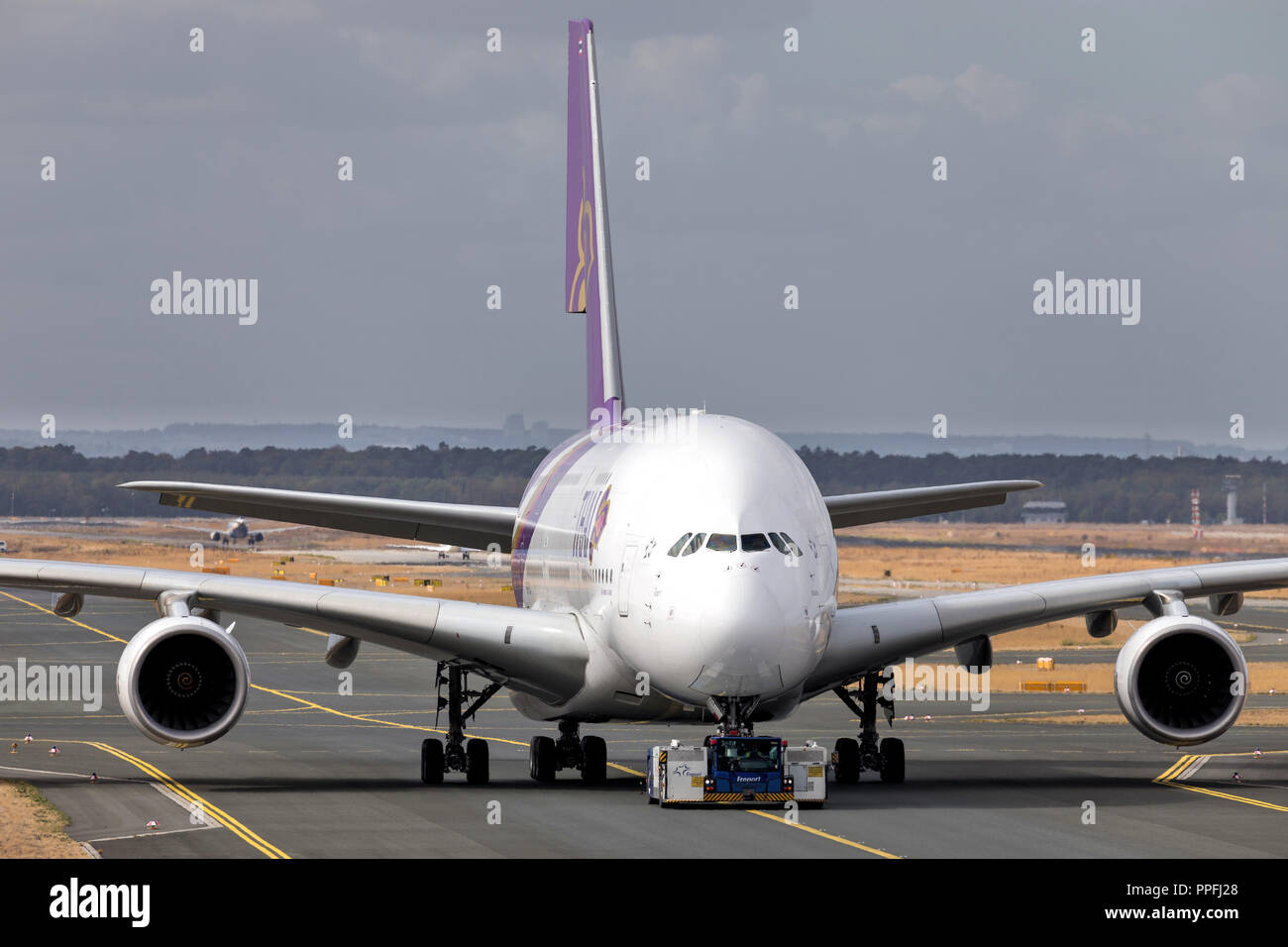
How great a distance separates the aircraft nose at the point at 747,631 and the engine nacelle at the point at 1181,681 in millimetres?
6995

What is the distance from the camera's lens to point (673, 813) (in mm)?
26781

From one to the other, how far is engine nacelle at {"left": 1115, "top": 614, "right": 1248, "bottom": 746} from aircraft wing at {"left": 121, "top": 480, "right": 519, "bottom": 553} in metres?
11.2

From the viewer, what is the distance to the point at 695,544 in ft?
84.0

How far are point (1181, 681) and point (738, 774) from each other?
774 cm

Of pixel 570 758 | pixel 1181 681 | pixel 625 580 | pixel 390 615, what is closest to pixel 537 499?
pixel 570 758

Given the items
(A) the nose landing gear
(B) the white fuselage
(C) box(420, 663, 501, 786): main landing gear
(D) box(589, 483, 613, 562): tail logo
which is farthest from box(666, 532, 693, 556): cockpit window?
(C) box(420, 663, 501, 786): main landing gear

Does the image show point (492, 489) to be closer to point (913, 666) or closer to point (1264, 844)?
point (913, 666)

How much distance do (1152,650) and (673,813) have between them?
8.14 meters

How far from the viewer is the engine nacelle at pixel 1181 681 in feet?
97.8

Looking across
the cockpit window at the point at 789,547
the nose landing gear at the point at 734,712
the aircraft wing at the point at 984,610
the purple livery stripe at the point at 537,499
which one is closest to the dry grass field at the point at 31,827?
the nose landing gear at the point at 734,712

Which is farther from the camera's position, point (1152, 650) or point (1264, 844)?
point (1152, 650)

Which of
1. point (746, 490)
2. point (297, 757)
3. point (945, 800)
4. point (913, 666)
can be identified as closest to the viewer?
point (746, 490)
